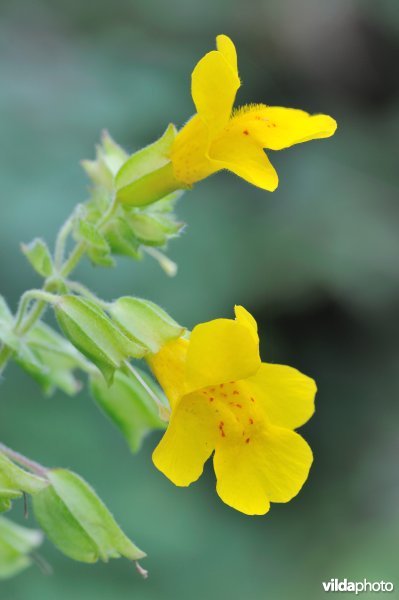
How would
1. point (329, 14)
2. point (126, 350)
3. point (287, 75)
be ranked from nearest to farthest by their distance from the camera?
point (126, 350) < point (287, 75) < point (329, 14)

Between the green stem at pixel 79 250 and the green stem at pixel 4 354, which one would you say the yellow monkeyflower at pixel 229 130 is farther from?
the green stem at pixel 4 354

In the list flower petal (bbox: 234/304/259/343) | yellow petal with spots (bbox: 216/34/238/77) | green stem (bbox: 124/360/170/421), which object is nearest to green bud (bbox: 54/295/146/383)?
green stem (bbox: 124/360/170/421)

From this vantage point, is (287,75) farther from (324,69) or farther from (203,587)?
(203,587)

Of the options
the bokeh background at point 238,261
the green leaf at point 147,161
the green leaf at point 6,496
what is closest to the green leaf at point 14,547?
the green leaf at point 6,496

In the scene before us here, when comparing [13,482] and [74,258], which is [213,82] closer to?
[74,258]

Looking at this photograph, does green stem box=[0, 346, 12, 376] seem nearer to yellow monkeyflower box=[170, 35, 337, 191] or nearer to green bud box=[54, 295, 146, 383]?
green bud box=[54, 295, 146, 383]

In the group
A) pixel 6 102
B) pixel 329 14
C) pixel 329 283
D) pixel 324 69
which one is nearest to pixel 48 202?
pixel 6 102
